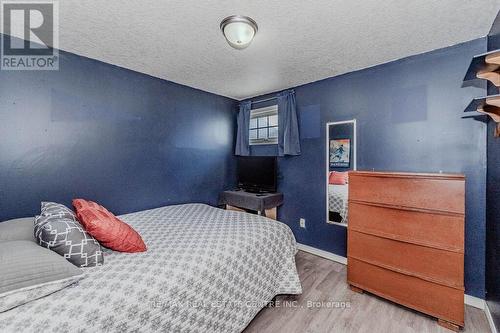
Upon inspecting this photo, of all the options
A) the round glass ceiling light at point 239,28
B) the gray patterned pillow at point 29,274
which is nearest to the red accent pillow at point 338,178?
the round glass ceiling light at point 239,28

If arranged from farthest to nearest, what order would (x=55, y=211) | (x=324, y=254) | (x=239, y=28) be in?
(x=324, y=254) < (x=239, y=28) < (x=55, y=211)

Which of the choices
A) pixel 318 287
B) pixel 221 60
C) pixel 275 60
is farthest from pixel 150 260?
pixel 275 60

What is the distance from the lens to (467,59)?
2105 mm

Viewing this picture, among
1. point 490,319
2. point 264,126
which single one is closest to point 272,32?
point 264,126

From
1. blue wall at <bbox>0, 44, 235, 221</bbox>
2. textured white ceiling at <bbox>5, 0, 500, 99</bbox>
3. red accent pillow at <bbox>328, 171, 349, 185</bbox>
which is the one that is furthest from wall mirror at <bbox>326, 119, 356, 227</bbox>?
blue wall at <bbox>0, 44, 235, 221</bbox>

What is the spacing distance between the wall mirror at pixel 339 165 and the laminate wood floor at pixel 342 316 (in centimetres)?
93

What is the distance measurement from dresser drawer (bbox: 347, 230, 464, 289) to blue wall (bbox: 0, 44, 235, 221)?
2.36 meters

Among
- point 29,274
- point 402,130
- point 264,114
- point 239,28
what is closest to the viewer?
point 29,274

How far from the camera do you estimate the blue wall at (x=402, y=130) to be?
208cm

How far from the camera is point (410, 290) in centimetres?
196

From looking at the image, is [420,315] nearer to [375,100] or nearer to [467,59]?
[375,100]

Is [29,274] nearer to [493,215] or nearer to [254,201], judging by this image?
[254,201]

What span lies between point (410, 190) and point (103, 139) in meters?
3.28

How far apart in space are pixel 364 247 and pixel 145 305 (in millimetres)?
2021
